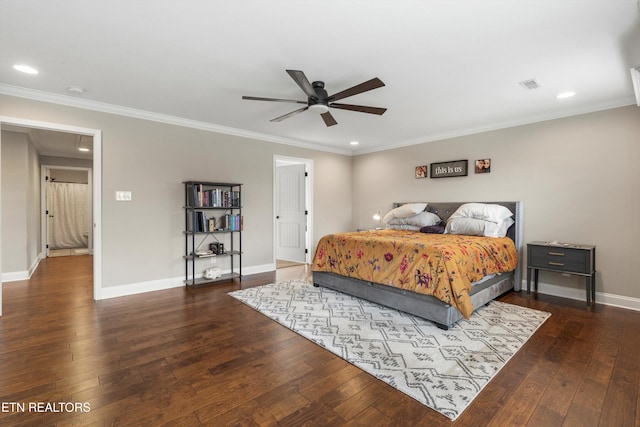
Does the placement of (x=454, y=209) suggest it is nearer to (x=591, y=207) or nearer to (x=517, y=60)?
(x=591, y=207)

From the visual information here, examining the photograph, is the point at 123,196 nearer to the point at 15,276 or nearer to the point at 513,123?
the point at 15,276

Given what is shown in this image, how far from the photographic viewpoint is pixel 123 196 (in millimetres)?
3949

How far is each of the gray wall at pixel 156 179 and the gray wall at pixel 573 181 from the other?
3.30 metres

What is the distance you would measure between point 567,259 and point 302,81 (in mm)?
3649

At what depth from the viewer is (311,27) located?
83.9 inches

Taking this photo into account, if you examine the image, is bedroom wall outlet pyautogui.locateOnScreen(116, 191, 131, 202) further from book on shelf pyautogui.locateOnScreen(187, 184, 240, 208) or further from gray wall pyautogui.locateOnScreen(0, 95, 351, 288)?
book on shelf pyautogui.locateOnScreen(187, 184, 240, 208)

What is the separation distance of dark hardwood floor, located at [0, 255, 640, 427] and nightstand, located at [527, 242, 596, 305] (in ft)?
1.42

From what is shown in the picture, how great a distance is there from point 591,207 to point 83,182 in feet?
36.0

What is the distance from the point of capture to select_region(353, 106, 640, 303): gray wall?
11.5ft

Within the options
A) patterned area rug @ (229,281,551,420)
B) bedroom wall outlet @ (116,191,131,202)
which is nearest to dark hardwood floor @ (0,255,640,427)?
patterned area rug @ (229,281,551,420)

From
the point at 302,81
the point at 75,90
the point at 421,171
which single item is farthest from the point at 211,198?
the point at 421,171

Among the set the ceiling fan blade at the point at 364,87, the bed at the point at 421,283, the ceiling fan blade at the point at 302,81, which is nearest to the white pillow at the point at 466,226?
the bed at the point at 421,283

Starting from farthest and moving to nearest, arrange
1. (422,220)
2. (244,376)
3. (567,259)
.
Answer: (422,220), (567,259), (244,376)

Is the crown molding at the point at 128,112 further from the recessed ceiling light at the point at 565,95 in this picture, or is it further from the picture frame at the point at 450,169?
the recessed ceiling light at the point at 565,95
